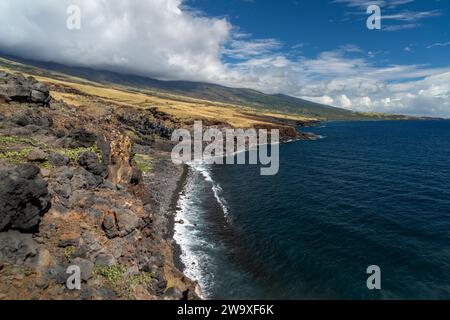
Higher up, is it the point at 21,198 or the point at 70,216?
the point at 21,198

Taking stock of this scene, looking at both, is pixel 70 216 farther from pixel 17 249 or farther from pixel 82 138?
pixel 82 138

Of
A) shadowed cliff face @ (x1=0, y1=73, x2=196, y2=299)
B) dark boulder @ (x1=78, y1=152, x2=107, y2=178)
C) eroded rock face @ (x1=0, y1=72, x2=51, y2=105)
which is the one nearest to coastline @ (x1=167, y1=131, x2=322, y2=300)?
shadowed cliff face @ (x1=0, y1=73, x2=196, y2=299)

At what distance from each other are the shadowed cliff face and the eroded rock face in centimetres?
21

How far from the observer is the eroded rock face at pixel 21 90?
54.9 metres

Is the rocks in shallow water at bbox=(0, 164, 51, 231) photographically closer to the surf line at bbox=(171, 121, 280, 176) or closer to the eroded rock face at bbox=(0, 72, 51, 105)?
the eroded rock face at bbox=(0, 72, 51, 105)

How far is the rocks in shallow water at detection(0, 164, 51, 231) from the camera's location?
2652cm

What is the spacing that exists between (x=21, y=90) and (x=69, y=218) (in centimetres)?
3571

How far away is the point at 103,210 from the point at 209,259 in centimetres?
1658

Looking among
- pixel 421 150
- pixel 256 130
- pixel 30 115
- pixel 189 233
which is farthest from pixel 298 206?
pixel 256 130

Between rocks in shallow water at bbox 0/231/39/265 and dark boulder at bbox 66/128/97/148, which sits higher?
dark boulder at bbox 66/128/97/148

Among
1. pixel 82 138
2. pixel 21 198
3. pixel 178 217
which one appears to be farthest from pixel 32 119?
pixel 21 198

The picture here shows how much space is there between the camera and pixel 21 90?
56.6m

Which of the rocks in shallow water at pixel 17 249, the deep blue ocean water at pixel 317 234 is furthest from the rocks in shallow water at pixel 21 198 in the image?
the deep blue ocean water at pixel 317 234

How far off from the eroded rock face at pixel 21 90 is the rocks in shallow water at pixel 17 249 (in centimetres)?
3739
